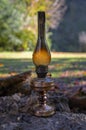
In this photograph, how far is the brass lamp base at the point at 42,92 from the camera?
2102 mm

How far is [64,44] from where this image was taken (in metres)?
19.2

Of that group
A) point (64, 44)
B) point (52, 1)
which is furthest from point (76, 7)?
point (52, 1)

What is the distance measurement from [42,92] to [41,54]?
0.27 metres

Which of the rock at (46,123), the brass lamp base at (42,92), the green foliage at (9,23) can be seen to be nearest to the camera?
the rock at (46,123)

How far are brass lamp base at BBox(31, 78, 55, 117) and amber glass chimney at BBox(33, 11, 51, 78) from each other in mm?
65

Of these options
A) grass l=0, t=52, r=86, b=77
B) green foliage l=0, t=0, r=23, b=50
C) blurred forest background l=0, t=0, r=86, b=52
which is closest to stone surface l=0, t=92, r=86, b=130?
grass l=0, t=52, r=86, b=77

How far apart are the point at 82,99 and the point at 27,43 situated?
488 inches

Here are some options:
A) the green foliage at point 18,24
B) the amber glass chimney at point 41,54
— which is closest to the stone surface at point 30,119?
the amber glass chimney at point 41,54

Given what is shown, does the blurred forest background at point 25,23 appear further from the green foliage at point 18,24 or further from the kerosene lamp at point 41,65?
the kerosene lamp at point 41,65

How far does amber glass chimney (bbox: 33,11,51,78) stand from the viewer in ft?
6.85

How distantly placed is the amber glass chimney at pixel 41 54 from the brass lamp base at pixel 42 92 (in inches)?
2.5

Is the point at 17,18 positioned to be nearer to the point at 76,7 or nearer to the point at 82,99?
the point at 76,7

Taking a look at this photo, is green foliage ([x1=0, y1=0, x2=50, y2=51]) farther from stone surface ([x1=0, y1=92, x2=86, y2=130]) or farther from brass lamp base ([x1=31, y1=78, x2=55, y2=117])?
brass lamp base ([x1=31, y1=78, x2=55, y2=117])

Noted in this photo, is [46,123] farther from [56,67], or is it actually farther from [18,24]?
[18,24]
